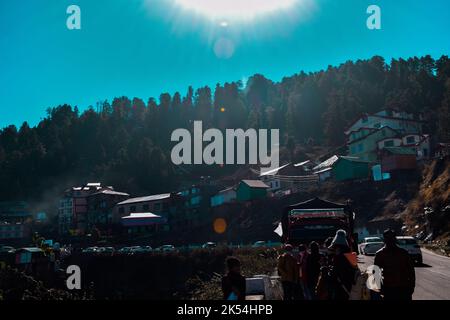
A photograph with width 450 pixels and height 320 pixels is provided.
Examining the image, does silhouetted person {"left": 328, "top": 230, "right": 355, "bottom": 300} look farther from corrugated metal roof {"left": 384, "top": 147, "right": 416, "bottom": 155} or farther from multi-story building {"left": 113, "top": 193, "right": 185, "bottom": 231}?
multi-story building {"left": 113, "top": 193, "right": 185, "bottom": 231}

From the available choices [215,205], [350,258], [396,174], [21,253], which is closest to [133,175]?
[215,205]

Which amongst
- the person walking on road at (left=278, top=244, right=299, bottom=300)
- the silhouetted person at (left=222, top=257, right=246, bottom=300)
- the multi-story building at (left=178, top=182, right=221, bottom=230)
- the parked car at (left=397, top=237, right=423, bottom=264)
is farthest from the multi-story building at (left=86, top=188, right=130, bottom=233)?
the silhouetted person at (left=222, top=257, right=246, bottom=300)

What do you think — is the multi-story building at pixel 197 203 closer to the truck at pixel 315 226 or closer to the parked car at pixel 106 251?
the parked car at pixel 106 251

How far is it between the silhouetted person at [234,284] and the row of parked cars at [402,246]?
16259 millimetres

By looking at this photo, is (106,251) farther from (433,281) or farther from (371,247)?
(433,281)

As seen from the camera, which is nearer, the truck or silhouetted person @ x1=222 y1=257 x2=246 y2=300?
silhouetted person @ x1=222 y1=257 x2=246 y2=300

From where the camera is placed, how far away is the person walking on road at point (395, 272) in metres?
7.20

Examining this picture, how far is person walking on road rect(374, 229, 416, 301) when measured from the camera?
7.20 meters

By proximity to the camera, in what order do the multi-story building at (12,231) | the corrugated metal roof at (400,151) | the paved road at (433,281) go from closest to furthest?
the paved road at (433,281) → the corrugated metal roof at (400,151) → the multi-story building at (12,231)

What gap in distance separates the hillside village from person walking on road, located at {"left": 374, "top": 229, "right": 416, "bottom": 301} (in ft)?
119

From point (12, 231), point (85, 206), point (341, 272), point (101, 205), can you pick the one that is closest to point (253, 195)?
point (101, 205)

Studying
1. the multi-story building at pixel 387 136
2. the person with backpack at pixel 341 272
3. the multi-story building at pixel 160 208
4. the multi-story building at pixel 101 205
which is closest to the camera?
the person with backpack at pixel 341 272

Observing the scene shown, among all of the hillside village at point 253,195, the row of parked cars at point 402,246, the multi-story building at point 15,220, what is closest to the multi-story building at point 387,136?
the hillside village at point 253,195
